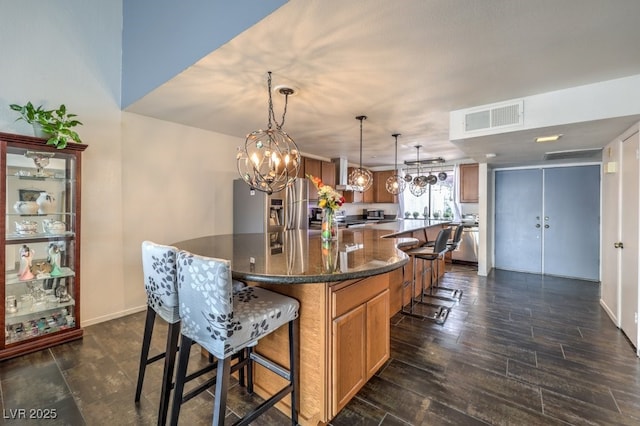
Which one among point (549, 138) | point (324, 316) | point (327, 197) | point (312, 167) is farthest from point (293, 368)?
point (312, 167)

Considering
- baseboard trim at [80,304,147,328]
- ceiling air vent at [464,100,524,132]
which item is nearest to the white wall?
baseboard trim at [80,304,147,328]

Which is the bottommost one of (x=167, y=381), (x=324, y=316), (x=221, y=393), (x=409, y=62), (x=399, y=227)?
(x=167, y=381)

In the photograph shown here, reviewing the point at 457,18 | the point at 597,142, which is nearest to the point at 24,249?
the point at 457,18

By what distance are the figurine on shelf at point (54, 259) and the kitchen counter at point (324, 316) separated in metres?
1.71

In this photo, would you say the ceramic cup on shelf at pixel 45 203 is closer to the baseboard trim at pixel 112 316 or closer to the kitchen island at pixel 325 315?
the baseboard trim at pixel 112 316

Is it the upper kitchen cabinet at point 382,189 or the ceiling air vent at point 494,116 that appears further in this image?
the upper kitchen cabinet at point 382,189

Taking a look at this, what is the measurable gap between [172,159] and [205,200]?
696mm

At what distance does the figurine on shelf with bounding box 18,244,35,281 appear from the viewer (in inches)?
95.6

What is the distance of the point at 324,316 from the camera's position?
157 centimetres

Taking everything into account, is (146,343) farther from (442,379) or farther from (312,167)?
(312,167)

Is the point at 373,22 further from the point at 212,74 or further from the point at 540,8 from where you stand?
the point at 212,74

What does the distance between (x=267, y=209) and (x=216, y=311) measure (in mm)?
2751

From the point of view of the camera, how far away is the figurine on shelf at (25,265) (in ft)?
7.97

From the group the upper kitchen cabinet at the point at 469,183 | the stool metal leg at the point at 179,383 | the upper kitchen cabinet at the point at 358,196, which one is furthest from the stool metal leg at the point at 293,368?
the upper kitchen cabinet at the point at 469,183
